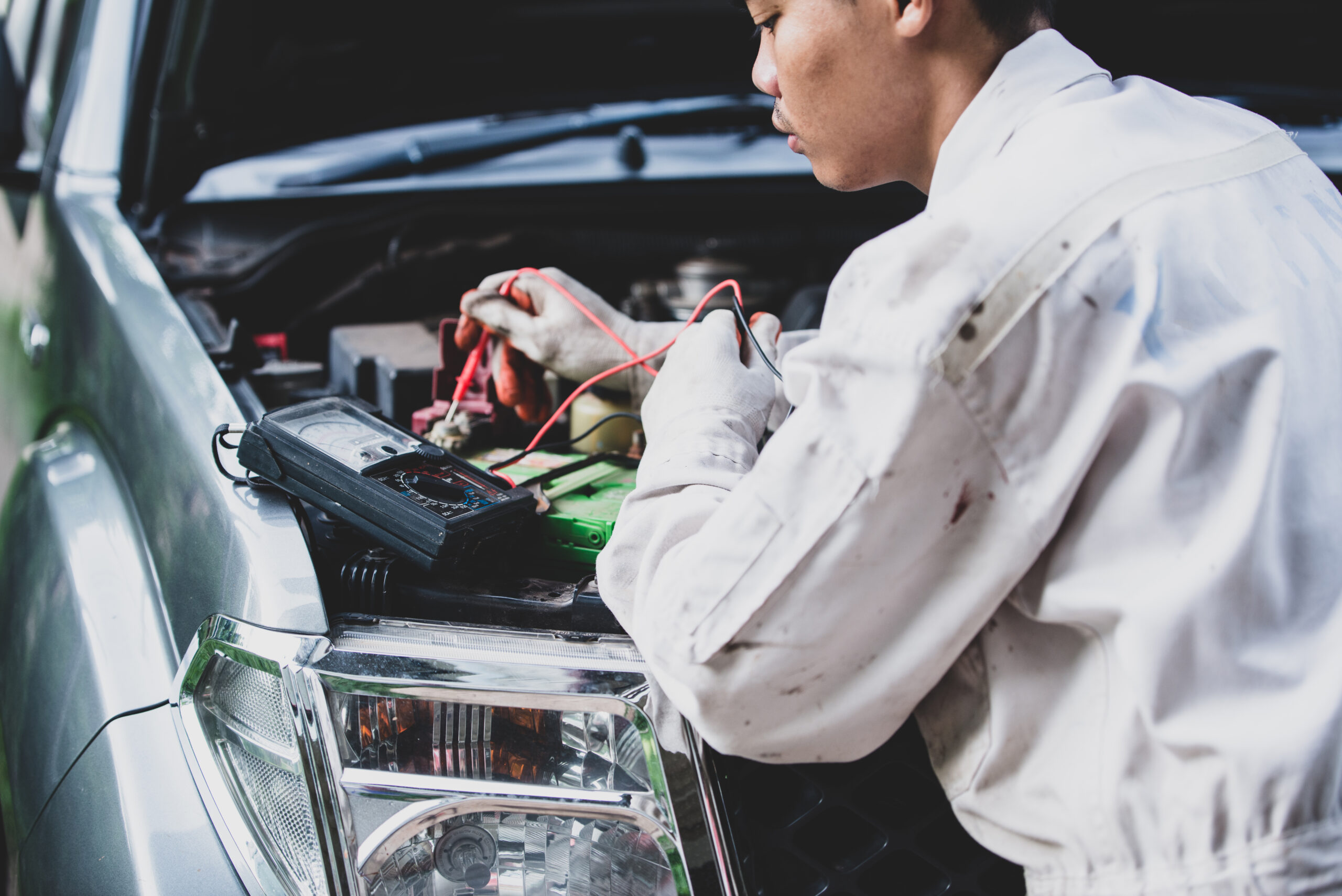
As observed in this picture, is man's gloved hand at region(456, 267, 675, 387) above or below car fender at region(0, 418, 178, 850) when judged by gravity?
above

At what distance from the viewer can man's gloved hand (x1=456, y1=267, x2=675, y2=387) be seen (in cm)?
129

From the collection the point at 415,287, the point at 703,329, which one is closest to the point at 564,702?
the point at 703,329

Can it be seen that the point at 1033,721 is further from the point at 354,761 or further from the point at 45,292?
the point at 45,292

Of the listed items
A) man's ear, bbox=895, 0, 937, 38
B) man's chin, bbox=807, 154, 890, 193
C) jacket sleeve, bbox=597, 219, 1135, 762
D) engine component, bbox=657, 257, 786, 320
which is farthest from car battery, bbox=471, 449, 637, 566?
engine component, bbox=657, 257, 786, 320

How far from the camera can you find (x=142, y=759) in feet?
2.93

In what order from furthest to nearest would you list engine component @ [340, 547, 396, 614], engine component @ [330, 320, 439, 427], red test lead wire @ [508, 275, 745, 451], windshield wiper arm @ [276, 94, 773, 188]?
1. windshield wiper arm @ [276, 94, 773, 188]
2. engine component @ [330, 320, 439, 427]
3. red test lead wire @ [508, 275, 745, 451]
4. engine component @ [340, 547, 396, 614]

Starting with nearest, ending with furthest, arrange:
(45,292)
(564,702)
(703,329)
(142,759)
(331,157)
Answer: (564,702)
(142,759)
(703,329)
(45,292)
(331,157)

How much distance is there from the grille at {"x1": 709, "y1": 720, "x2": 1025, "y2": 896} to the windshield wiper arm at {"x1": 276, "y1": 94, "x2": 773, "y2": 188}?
1583 millimetres

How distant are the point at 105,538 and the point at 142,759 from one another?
333 mm

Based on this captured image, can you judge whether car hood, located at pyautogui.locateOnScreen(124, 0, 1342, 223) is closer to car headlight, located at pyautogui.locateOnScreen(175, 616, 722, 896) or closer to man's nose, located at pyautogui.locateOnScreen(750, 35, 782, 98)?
man's nose, located at pyautogui.locateOnScreen(750, 35, 782, 98)

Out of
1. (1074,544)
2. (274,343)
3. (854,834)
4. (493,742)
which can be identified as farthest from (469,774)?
(274,343)

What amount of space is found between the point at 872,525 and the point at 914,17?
445mm

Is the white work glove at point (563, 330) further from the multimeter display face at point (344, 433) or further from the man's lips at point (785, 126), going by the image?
the man's lips at point (785, 126)

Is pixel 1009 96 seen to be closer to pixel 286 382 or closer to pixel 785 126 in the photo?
pixel 785 126
